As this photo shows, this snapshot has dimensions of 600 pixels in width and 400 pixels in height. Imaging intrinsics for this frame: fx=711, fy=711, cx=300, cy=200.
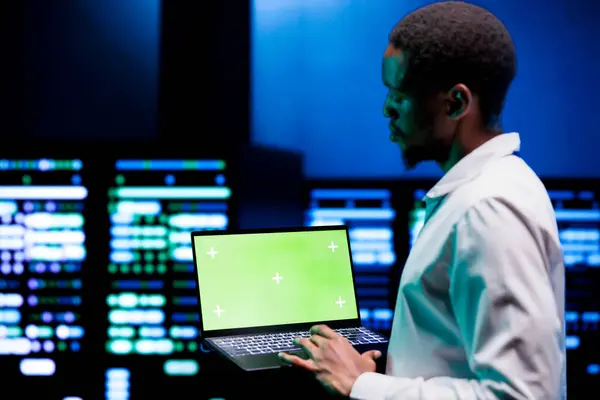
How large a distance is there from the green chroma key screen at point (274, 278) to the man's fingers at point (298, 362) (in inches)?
10.7

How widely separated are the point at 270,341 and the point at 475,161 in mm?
515

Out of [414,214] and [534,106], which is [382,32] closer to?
[534,106]

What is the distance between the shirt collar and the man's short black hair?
4 centimetres

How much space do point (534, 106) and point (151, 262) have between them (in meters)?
1.83

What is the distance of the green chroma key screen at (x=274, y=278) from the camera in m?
1.37

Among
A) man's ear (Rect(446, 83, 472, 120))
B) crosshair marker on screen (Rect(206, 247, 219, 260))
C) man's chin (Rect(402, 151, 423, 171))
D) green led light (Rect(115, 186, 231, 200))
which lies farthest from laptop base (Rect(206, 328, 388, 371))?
green led light (Rect(115, 186, 231, 200))

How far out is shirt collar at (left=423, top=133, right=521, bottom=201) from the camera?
3.27ft

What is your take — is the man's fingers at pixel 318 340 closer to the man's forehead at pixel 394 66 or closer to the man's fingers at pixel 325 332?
the man's fingers at pixel 325 332

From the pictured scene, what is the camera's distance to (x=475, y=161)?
1.01 meters

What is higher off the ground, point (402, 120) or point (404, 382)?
point (402, 120)

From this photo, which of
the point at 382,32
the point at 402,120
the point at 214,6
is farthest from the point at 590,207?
the point at 402,120

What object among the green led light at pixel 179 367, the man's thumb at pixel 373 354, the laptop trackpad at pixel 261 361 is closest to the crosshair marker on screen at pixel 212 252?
the laptop trackpad at pixel 261 361

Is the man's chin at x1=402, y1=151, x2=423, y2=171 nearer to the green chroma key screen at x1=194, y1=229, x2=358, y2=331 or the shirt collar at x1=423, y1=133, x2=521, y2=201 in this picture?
the shirt collar at x1=423, y1=133, x2=521, y2=201

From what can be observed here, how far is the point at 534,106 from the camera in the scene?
3.22m
